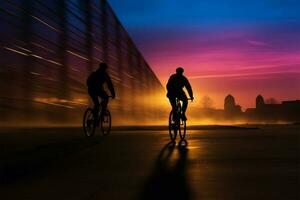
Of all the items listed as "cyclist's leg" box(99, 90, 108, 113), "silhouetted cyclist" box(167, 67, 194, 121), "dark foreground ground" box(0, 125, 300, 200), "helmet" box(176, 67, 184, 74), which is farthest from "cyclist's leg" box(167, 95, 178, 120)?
"dark foreground ground" box(0, 125, 300, 200)

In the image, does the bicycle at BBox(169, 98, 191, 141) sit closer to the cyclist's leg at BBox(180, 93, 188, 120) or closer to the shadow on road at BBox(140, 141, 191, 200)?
the cyclist's leg at BBox(180, 93, 188, 120)

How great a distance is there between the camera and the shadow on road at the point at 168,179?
574 cm

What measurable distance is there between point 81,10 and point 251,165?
20.0 m

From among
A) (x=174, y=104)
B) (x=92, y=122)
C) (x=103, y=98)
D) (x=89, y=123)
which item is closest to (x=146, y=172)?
(x=174, y=104)

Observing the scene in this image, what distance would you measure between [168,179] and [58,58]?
1680 cm

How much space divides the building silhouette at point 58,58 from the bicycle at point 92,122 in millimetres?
3471

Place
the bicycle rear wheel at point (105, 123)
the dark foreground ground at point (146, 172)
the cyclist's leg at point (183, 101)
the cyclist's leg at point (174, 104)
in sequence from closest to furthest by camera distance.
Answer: the dark foreground ground at point (146, 172) → the cyclist's leg at point (174, 104) → the cyclist's leg at point (183, 101) → the bicycle rear wheel at point (105, 123)

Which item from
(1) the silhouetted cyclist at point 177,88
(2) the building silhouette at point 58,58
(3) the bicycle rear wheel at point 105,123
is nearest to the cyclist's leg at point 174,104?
(1) the silhouetted cyclist at point 177,88

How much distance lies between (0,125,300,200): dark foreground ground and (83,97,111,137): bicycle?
350cm

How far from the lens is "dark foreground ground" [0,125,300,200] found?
19.2 feet

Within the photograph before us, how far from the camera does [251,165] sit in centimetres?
810

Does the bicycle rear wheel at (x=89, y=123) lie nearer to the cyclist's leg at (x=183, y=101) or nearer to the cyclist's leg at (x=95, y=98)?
the cyclist's leg at (x=95, y=98)

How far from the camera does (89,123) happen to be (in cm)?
1468

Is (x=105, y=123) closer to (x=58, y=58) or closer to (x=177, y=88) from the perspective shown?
(x=177, y=88)
